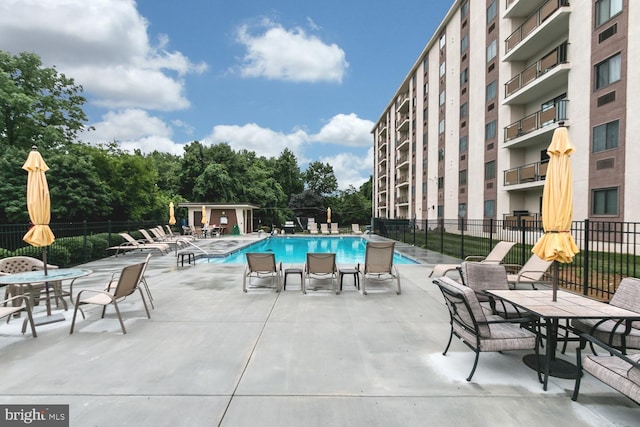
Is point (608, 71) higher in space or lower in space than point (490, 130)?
higher

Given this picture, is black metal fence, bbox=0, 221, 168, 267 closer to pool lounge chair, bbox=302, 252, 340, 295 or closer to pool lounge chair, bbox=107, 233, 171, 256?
pool lounge chair, bbox=107, 233, 171, 256

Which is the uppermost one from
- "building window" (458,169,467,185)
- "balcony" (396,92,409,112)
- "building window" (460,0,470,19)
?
"building window" (460,0,470,19)

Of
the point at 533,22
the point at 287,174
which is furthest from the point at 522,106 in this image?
the point at 287,174

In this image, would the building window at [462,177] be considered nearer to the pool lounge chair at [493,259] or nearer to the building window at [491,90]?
the building window at [491,90]

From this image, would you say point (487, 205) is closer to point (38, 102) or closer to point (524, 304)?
point (524, 304)

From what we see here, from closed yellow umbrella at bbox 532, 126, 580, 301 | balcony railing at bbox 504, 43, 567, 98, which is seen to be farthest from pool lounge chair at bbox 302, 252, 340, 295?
balcony railing at bbox 504, 43, 567, 98

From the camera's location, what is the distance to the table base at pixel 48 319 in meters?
4.88

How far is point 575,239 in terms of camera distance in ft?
32.6

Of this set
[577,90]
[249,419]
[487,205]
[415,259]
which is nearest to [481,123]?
[487,205]

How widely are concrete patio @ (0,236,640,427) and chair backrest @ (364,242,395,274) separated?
1.82m

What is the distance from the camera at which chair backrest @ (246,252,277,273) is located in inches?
285

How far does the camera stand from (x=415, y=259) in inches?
490

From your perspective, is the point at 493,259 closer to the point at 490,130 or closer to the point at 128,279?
the point at 128,279

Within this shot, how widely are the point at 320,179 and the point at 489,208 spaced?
38.1 metres
